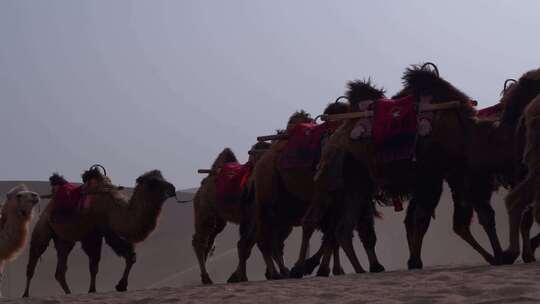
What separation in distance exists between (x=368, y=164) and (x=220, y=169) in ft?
15.3

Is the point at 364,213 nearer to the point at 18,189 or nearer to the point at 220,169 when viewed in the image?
the point at 220,169

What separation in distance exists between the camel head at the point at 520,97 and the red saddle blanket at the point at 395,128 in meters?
0.90

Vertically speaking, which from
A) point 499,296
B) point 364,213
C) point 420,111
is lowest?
point 499,296

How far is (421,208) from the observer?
32.7 feet

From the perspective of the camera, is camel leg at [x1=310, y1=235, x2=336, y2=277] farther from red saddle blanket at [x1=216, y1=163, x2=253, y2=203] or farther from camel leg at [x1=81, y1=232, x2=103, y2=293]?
camel leg at [x1=81, y1=232, x2=103, y2=293]

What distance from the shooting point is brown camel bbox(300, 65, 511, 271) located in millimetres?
9461

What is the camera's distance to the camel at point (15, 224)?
13875mm

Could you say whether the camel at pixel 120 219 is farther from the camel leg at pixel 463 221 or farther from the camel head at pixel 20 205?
the camel leg at pixel 463 221

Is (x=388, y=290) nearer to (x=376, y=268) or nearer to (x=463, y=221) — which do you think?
(x=376, y=268)

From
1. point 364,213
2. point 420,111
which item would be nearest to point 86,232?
point 364,213

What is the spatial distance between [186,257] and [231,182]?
23298 mm

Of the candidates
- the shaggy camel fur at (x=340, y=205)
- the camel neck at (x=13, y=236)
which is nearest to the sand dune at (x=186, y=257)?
the camel neck at (x=13, y=236)

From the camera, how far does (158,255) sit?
3688cm

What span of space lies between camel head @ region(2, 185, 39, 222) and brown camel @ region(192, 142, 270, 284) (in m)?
2.28
